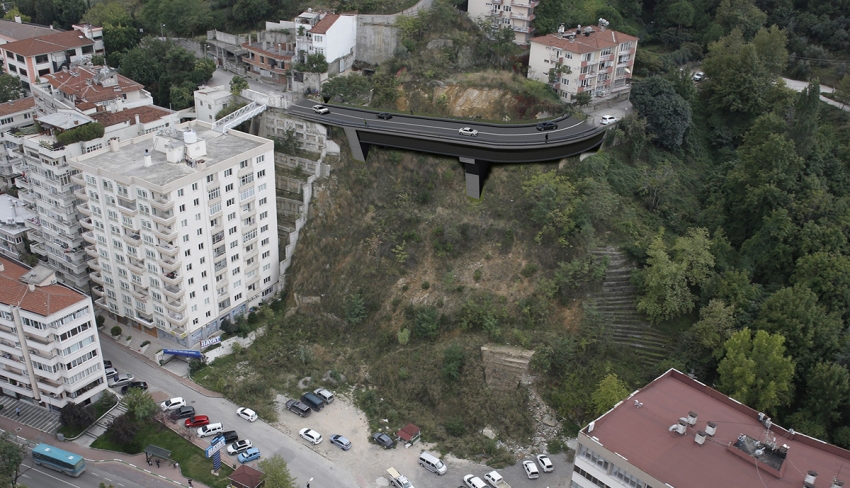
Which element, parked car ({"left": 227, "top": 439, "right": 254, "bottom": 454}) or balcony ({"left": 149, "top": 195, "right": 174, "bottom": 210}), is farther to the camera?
balcony ({"left": 149, "top": 195, "right": 174, "bottom": 210})

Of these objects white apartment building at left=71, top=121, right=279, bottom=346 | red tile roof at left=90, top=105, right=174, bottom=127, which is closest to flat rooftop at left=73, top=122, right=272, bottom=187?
white apartment building at left=71, top=121, right=279, bottom=346

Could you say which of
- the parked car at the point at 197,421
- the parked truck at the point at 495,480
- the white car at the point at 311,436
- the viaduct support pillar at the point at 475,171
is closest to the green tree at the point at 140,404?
the parked car at the point at 197,421

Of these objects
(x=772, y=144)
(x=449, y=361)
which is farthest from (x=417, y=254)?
(x=772, y=144)

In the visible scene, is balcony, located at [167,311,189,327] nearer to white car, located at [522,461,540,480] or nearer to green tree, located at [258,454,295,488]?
green tree, located at [258,454,295,488]

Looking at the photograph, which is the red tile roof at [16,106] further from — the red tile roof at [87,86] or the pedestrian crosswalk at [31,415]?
the pedestrian crosswalk at [31,415]

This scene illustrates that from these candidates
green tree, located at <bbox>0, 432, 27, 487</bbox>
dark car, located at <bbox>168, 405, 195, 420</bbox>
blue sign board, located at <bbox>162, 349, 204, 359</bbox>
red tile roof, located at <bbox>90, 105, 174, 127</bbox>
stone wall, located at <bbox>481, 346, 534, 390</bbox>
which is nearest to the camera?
green tree, located at <bbox>0, 432, 27, 487</bbox>

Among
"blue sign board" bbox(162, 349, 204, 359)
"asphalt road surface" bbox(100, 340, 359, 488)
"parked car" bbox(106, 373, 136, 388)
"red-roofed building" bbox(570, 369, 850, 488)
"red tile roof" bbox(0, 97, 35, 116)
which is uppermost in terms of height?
"red tile roof" bbox(0, 97, 35, 116)

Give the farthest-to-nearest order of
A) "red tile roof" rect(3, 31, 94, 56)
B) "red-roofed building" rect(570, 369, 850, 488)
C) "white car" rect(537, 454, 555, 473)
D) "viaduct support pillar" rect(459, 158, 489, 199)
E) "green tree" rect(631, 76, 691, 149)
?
"red tile roof" rect(3, 31, 94, 56) < "green tree" rect(631, 76, 691, 149) < "white car" rect(537, 454, 555, 473) < "red-roofed building" rect(570, 369, 850, 488) < "viaduct support pillar" rect(459, 158, 489, 199)

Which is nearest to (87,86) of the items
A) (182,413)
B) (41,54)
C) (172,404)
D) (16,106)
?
(16,106)

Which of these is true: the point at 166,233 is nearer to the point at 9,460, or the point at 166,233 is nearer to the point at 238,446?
the point at 238,446
